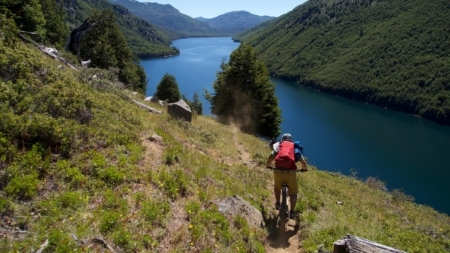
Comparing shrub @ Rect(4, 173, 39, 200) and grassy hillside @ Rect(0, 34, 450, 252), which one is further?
shrub @ Rect(4, 173, 39, 200)

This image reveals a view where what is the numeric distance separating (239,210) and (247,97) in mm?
32303

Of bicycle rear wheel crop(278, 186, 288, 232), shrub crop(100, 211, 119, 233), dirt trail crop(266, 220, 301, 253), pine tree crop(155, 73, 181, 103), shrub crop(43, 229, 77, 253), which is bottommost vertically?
pine tree crop(155, 73, 181, 103)

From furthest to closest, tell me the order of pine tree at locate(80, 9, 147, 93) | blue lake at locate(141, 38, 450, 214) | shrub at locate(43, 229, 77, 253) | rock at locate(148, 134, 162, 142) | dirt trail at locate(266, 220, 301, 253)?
blue lake at locate(141, 38, 450, 214), pine tree at locate(80, 9, 147, 93), rock at locate(148, 134, 162, 142), dirt trail at locate(266, 220, 301, 253), shrub at locate(43, 229, 77, 253)

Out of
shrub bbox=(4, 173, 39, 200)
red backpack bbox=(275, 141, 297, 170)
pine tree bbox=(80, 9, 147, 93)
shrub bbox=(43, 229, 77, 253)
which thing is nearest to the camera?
shrub bbox=(43, 229, 77, 253)

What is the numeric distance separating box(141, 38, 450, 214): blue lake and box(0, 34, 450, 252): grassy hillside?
42254 millimetres

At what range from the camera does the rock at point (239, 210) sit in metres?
8.26

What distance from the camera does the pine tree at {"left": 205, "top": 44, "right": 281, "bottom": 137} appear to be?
40.0m

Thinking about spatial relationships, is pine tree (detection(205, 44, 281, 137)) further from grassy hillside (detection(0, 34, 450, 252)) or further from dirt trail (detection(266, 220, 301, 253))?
dirt trail (detection(266, 220, 301, 253))

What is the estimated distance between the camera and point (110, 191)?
7012 mm

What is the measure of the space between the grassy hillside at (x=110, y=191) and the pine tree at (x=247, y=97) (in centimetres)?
2794

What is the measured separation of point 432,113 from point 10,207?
134290 mm

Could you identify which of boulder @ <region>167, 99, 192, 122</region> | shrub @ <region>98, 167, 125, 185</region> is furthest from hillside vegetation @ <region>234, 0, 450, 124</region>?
shrub @ <region>98, 167, 125, 185</region>

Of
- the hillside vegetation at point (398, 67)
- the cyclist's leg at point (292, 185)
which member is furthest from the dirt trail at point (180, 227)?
the hillside vegetation at point (398, 67)

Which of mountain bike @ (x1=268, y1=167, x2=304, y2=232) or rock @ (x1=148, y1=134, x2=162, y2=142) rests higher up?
rock @ (x1=148, y1=134, x2=162, y2=142)
